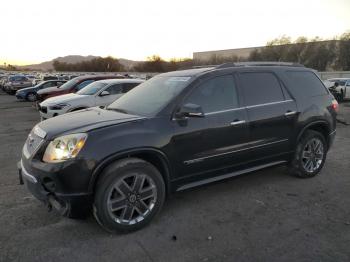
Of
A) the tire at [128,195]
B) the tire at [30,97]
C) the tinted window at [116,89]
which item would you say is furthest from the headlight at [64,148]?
the tire at [30,97]

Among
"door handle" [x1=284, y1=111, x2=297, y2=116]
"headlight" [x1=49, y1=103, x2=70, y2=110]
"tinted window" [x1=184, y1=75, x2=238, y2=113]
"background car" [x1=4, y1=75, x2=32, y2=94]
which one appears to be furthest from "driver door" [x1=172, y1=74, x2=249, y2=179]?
"background car" [x1=4, y1=75, x2=32, y2=94]

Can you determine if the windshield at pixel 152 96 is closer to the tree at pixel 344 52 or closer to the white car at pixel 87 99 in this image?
the white car at pixel 87 99

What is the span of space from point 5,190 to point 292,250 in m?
4.02

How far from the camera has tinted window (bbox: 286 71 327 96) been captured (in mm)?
5156

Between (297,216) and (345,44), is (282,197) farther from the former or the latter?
(345,44)

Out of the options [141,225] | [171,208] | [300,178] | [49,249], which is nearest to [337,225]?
[300,178]

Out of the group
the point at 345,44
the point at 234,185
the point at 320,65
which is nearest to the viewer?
the point at 234,185

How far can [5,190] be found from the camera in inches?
191

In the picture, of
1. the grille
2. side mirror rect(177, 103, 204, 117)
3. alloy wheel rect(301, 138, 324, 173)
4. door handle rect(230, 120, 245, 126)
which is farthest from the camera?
alloy wheel rect(301, 138, 324, 173)

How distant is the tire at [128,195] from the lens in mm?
3383

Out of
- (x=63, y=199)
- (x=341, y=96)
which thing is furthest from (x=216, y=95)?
(x=341, y=96)

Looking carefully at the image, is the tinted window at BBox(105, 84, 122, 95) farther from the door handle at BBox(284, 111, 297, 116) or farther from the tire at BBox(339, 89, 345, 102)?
the tire at BBox(339, 89, 345, 102)

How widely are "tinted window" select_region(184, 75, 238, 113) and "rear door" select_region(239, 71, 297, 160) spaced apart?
0.67ft

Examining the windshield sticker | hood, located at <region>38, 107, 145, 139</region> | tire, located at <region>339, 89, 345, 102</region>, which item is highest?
the windshield sticker
